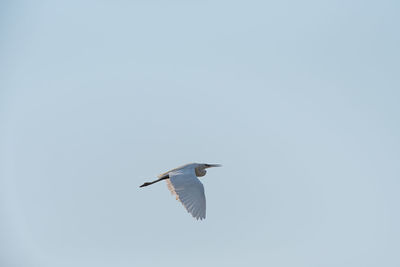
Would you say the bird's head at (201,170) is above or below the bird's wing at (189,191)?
above

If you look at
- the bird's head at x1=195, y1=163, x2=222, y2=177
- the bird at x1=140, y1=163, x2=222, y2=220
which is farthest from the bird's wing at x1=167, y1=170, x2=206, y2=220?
the bird's head at x1=195, y1=163, x2=222, y2=177

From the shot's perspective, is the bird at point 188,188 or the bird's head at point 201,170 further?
the bird's head at point 201,170

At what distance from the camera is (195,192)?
27.7 m

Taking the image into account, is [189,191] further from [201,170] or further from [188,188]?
[201,170]

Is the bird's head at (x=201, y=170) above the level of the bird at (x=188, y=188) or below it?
above

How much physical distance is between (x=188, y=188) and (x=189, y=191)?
211mm

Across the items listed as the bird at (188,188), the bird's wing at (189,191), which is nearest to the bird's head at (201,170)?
the bird at (188,188)

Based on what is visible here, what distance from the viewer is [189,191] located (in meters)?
27.8

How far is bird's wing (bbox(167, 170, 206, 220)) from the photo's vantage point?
Answer: 2686 cm

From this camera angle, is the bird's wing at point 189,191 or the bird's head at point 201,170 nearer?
the bird's wing at point 189,191

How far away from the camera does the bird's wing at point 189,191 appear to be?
1057 inches

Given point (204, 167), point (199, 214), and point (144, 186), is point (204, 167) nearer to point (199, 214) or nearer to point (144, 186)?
point (144, 186)

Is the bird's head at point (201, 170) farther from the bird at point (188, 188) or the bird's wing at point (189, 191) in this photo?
the bird's wing at point (189, 191)

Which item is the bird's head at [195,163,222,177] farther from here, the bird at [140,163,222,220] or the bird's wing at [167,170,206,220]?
the bird's wing at [167,170,206,220]
